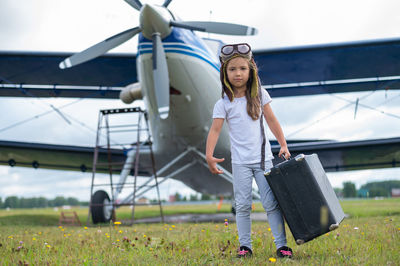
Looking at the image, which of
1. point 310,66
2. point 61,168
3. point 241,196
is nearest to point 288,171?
point 241,196

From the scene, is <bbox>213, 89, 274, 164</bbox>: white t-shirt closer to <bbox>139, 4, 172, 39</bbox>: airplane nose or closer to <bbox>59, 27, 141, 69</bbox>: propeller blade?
<bbox>139, 4, 172, 39</bbox>: airplane nose

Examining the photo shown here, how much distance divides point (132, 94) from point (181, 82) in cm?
130

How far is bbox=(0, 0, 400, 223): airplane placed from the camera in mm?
5848

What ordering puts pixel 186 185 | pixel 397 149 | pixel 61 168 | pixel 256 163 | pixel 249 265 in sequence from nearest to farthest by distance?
pixel 249 265
pixel 256 163
pixel 397 149
pixel 186 185
pixel 61 168

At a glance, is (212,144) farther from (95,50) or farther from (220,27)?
(95,50)

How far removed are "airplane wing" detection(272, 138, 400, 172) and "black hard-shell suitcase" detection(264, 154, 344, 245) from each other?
6434 mm

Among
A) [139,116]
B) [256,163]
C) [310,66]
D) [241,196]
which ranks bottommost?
[241,196]

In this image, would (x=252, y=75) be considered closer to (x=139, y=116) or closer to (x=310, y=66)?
(x=139, y=116)

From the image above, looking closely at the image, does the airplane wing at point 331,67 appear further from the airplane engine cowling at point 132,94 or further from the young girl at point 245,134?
the young girl at point 245,134

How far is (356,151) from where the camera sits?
28.0 feet

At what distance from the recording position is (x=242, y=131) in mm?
2225

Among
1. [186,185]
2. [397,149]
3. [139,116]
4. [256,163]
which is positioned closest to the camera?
[256,163]

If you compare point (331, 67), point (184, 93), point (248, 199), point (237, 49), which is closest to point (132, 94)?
point (184, 93)

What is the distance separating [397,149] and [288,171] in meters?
7.80
